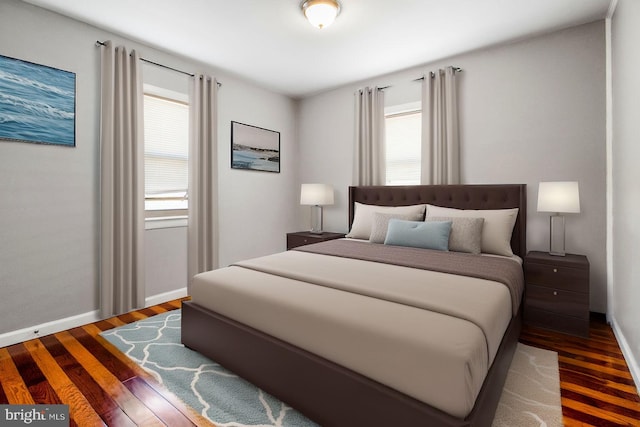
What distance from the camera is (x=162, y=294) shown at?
3.38 metres


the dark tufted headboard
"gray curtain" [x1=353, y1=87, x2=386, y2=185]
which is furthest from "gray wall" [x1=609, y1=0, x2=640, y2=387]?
"gray curtain" [x1=353, y1=87, x2=386, y2=185]

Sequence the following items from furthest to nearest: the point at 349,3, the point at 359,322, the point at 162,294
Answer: the point at 162,294 → the point at 349,3 → the point at 359,322

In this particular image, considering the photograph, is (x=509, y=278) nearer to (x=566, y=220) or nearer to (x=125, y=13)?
(x=566, y=220)


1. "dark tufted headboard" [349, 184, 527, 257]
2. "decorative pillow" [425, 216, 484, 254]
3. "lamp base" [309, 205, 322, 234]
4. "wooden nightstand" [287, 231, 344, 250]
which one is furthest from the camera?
"lamp base" [309, 205, 322, 234]

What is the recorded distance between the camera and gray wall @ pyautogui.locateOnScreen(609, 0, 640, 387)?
1.87 m

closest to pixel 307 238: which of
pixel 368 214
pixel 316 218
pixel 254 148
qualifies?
pixel 316 218

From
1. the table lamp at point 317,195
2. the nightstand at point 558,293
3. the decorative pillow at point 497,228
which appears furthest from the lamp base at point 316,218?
the nightstand at point 558,293

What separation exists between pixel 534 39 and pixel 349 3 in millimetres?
1891

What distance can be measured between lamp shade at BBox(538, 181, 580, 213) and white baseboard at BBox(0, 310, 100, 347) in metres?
4.04

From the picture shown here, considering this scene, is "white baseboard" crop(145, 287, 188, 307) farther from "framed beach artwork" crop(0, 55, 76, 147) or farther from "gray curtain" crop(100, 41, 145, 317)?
"framed beach artwork" crop(0, 55, 76, 147)

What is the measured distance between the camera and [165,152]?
136 inches

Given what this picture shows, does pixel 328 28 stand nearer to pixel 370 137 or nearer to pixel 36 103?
pixel 370 137

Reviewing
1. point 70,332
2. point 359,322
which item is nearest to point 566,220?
point 359,322

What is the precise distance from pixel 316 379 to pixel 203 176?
9.14 feet
